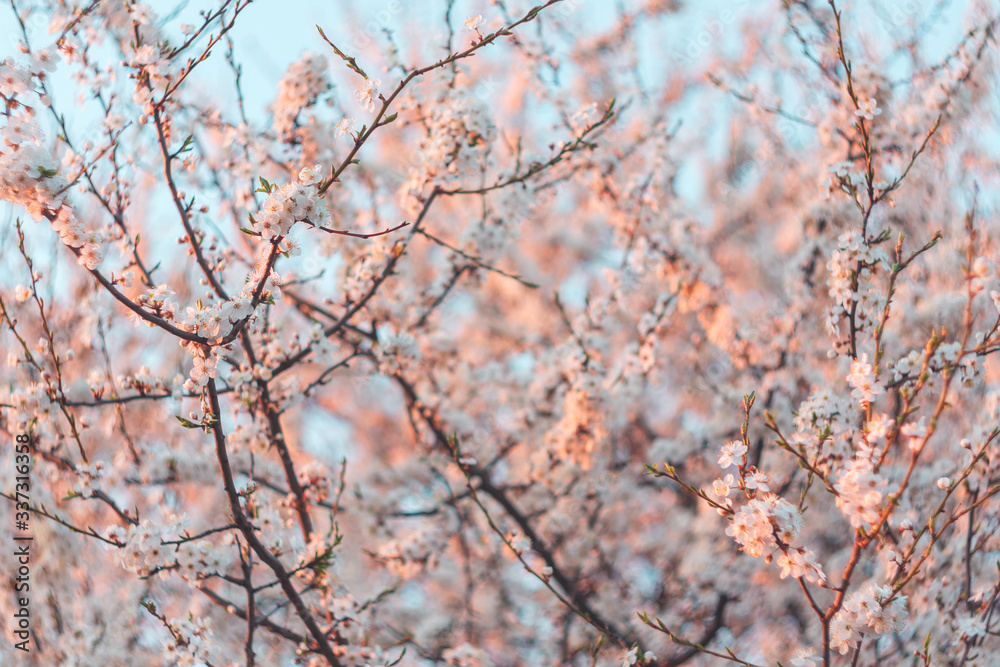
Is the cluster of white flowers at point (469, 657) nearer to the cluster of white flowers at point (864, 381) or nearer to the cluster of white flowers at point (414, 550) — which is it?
the cluster of white flowers at point (414, 550)

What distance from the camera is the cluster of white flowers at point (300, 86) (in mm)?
3283

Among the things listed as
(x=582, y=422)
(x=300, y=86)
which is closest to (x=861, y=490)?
(x=582, y=422)

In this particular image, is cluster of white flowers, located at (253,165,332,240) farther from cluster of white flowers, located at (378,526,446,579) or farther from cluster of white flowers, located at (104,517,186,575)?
cluster of white flowers, located at (378,526,446,579)

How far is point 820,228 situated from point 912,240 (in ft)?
4.28

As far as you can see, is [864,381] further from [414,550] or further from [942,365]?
[414,550]

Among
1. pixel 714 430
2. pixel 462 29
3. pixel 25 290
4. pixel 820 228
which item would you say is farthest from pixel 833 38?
pixel 25 290

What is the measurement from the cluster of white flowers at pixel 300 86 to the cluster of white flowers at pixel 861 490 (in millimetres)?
3033

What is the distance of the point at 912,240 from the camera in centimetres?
472

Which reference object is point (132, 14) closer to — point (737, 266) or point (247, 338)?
point (247, 338)

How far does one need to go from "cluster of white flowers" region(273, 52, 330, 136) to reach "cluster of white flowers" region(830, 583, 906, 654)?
10.8 feet

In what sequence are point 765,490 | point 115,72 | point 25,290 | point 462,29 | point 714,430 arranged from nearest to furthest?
1. point 765,490
2. point 462,29
3. point 25,290
4. point 115,72
5. point 714,430

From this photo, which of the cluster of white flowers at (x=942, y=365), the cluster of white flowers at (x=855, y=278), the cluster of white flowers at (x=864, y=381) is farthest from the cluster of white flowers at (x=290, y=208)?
the cluster of white flowers at (x=942, y=365)

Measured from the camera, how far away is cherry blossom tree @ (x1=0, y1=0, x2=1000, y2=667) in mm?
1955

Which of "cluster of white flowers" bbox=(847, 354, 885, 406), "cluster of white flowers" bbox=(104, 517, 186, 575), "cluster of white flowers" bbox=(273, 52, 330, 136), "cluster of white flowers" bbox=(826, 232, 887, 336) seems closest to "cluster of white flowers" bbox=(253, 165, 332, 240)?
"cluster of white flowers" bbox=(104, 517, 186, 575)
